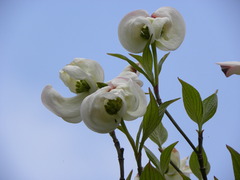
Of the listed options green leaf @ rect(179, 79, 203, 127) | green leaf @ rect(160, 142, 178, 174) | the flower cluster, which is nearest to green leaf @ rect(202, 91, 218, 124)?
green leaf @ rect(179, 79, 203, 127)

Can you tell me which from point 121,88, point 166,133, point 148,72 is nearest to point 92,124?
point 121,88

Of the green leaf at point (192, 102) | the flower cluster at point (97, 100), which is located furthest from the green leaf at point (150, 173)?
the green leaf at point (192, 102)

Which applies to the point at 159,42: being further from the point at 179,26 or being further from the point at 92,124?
the point at 92,124

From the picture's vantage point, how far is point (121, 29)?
564 mm

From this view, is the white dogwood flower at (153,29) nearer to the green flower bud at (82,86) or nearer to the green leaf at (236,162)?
the green flower bud at (82,86)

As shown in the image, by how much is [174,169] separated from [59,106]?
0.31 meters

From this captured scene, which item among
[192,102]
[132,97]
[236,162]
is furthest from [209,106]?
[132,97]

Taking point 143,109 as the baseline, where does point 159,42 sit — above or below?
above

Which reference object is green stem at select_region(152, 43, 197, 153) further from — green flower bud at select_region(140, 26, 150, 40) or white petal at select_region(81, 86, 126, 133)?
white petal at select_region(81, 86, 126, 133)

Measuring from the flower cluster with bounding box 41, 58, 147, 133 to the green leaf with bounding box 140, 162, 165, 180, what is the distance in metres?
0.08

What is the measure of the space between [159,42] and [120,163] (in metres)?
0.25

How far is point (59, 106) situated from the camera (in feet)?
1.61

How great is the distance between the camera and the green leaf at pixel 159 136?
75cm

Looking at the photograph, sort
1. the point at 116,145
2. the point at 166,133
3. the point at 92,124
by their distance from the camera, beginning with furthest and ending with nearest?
the point at 166,133, the point at 116,145, the point at 92,124
